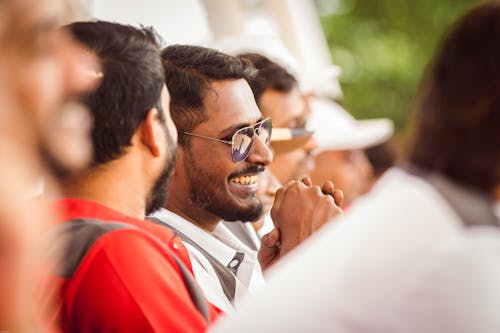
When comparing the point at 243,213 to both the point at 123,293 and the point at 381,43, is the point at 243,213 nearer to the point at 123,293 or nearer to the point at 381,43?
the point at 123,293

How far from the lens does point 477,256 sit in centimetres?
134

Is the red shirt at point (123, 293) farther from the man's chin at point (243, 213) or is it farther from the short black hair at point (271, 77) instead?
the short black hair at point (271, 77)

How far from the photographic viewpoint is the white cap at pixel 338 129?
199 inches

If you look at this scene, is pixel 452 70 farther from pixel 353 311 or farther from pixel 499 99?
pixel 353 311

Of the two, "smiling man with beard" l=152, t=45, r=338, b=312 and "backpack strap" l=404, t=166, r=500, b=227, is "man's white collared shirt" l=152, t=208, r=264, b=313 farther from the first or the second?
"backpack strap" l=404, t=166, r=500, b=227

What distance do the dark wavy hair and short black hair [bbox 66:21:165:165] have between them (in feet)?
2.43

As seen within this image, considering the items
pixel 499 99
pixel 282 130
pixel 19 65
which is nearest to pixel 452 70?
pixel 499 99

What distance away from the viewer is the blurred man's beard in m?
2.08

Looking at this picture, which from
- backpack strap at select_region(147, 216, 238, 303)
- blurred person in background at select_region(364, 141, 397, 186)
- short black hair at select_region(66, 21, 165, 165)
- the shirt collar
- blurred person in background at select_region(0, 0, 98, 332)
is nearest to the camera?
blurred person in background at select_region(0, 0, 98, 332)

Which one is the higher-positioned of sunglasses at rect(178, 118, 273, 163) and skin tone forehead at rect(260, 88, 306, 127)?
sunglasses at rect(178, 118, 273, 163)

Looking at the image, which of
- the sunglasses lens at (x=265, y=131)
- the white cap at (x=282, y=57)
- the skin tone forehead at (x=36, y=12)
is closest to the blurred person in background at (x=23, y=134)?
the skin tone forehead at (x=36, y=12)

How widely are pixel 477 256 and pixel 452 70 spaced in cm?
29

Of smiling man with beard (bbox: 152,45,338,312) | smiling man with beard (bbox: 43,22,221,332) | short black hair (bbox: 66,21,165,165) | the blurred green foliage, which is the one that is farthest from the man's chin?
the blurred green foliage

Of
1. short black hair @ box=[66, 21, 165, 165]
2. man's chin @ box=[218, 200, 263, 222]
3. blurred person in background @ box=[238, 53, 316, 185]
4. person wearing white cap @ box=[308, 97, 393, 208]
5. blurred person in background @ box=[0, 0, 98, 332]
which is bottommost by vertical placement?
person wearing white cap @ box=[308, 97, 393, 208]
